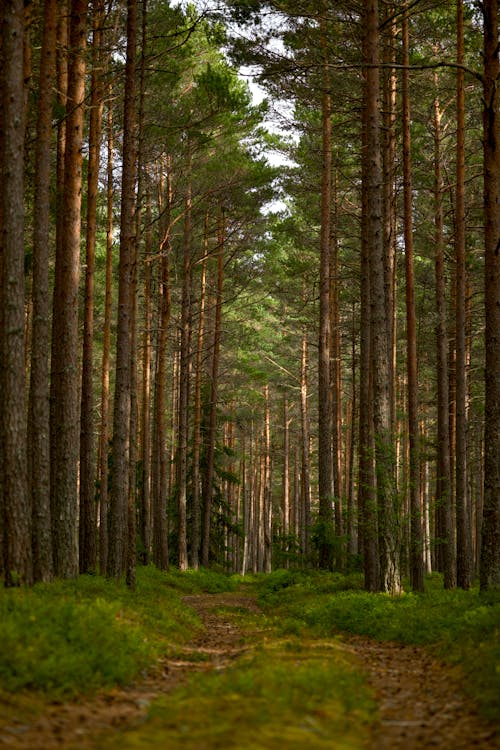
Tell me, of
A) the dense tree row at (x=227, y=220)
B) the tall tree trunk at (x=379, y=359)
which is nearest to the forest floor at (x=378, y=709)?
the dense tree row at (x=227, y=220)

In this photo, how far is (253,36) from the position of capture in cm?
1599

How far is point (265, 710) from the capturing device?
17.9 ft

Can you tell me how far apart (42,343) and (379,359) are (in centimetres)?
631

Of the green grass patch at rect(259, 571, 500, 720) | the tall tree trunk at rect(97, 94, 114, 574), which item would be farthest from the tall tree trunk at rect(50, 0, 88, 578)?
the tall tree trunk at rect(97, 94, 114, 574)

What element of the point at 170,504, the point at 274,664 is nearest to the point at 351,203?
the point at 170,504

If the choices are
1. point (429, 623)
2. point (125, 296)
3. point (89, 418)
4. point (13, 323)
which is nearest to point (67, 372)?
point (125, 296)

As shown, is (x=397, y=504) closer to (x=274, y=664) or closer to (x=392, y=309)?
(x=274, y=664)

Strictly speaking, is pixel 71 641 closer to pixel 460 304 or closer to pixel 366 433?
pixel 366 433

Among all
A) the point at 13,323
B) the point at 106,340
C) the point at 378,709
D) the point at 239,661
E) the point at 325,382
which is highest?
the point at 106,340

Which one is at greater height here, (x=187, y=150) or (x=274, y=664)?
(x=187, y=150)

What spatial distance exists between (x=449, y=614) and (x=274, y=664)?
4.38 meters

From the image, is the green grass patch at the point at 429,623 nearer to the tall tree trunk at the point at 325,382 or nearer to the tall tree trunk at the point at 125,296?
the tall tree trunk at the point at 125,296

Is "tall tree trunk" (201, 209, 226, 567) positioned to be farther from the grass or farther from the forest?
the grass

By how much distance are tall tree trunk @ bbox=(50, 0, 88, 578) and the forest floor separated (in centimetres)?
391
